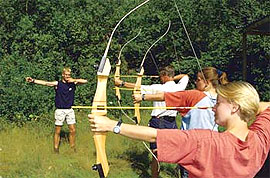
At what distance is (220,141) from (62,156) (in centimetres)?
419

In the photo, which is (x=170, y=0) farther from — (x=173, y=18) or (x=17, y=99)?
(x=17, y=99)

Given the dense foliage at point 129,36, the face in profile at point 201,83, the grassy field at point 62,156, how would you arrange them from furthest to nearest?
the dense foliage at point 129,36
the grassy field at point 62,156
the face in profile at point 201,83

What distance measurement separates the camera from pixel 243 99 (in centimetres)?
146

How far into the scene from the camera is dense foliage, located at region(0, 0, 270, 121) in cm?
1053

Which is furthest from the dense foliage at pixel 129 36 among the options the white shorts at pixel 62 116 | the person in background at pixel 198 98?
the person in background at pixel 198 98

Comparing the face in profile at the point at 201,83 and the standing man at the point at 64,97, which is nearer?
the face in profile at the point at 201,83

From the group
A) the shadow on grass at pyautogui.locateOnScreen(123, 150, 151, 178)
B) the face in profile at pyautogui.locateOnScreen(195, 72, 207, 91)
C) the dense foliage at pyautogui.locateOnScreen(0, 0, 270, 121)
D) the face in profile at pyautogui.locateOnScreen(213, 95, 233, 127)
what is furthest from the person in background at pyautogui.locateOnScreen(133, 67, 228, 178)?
the dense foliage at pyautogui.locateOnScreen(0, 0, 270, 121)

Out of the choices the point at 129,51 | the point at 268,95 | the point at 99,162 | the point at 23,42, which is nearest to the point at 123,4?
the point at 129,51

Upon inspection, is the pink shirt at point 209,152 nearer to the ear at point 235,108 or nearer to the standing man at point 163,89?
the ear at point 235,108

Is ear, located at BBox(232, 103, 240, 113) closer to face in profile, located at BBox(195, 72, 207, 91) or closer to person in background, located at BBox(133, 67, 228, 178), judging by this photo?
person in background, located at BBox(133, 67, 228, 178)

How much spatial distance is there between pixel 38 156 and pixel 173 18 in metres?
6.78

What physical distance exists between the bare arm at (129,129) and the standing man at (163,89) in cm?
211

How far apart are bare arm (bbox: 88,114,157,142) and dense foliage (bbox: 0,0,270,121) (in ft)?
26.3

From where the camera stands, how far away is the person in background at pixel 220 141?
4.51 feet
